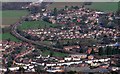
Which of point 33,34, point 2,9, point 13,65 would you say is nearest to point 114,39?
point 33,34

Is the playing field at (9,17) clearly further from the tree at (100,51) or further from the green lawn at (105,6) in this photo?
the tree at (100,51)

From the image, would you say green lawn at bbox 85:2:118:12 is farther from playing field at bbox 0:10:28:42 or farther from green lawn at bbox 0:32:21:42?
green lawn at bbox 0:32:21:42

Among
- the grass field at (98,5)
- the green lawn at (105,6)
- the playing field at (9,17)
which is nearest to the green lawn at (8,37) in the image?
the playing field at (9,17)

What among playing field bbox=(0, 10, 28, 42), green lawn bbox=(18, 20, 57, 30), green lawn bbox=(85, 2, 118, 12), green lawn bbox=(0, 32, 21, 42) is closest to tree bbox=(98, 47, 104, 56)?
green lawn bbox=(0, 32, 21, 42)

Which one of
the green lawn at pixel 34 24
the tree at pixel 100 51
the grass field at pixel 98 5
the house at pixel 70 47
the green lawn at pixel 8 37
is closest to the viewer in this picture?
the tree at pixel 100 51

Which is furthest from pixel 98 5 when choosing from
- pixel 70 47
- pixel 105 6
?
pixel 70 47

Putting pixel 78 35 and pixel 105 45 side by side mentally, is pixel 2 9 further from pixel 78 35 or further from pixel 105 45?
pixel 105 45
